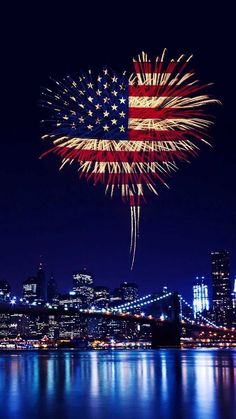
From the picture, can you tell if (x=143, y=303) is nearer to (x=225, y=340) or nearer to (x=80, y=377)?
(x=225, y=340)

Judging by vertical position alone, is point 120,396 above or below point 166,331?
above

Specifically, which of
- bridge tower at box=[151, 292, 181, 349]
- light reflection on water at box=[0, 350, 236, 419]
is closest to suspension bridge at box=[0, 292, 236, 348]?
bridge tower at box=[151, 292, 181, 349]

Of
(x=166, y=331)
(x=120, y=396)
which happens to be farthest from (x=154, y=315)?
(x=120, y=396)

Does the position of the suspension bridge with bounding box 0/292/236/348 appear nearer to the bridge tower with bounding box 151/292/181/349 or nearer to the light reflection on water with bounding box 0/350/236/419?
the bridge tower with bounding box 151/292/181/349

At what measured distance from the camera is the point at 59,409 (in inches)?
934

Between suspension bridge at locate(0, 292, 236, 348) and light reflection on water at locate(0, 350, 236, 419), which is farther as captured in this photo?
suspension bridge at locate(0, 292, 236, 348)

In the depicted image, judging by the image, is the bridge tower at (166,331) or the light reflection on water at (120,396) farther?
the bridge tower at (166,331)

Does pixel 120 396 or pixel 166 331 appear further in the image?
pixel 166 331

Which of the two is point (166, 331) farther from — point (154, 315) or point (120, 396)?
point (120, 396)

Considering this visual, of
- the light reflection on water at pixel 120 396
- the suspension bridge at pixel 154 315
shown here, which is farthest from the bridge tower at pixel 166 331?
the light reflection on water at pixel 120 396

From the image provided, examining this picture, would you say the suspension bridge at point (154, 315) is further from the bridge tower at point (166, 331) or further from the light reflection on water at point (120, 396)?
the light reflection on water at point (120, 396)

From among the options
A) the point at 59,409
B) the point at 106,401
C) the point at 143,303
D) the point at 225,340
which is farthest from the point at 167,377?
the point at 225,340

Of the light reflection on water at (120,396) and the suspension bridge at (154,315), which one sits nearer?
the light reflection on water at (120,396)

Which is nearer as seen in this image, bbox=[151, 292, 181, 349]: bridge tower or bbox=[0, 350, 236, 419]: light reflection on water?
bbox=[0, 350, 236, 419]: light reflection on water
